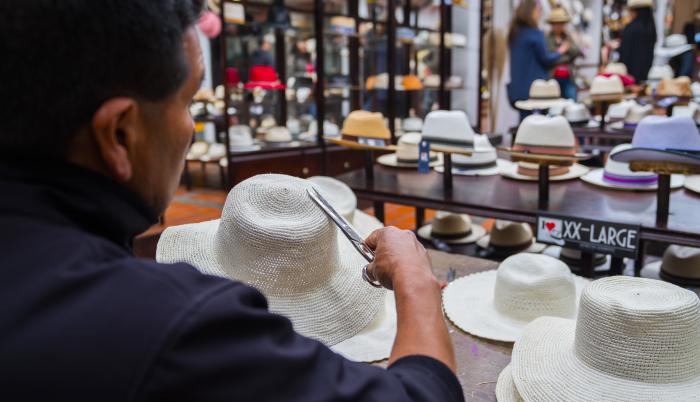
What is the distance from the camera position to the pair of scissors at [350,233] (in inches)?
45.4

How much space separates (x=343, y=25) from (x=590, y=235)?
4.27 metres

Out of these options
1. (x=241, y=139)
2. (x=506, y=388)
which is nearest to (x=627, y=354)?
(x=506, y=388)

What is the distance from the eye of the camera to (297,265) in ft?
5.32

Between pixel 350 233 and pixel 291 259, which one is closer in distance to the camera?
pixel 350 233

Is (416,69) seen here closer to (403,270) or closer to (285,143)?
(285,143)

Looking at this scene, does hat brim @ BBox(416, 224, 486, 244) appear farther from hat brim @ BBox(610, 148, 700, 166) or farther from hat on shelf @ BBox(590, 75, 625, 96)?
hat on shelf @ BBox(590, 75, 625, 96)

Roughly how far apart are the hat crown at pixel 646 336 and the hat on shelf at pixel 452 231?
2.26 meters

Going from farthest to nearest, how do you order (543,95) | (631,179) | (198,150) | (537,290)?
(198,150)
(543,95)
(631,179)
(537,290)

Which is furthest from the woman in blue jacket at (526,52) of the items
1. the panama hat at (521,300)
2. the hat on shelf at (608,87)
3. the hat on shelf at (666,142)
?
the panama hat at (521,300)

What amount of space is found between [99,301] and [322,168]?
5.09m

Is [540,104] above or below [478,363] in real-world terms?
above

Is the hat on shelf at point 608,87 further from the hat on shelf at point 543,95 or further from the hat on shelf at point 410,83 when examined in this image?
the hat on shelf at point 410,83

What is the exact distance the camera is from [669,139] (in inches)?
86.2

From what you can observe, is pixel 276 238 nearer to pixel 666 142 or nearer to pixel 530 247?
pixel 666 142
